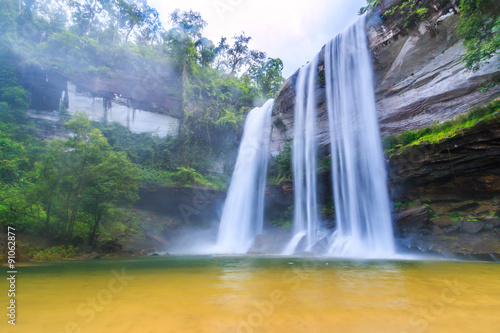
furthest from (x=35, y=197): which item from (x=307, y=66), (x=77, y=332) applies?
(x=307, y=66)

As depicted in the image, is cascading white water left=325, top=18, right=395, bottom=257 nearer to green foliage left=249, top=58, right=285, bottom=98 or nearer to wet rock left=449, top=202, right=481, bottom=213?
wet rock left=449, top=202, right=481, bottom=213

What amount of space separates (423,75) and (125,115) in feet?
70.8

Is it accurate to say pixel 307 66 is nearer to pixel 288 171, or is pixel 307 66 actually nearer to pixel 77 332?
pixel 288 171

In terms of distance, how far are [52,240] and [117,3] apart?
26075 millimetres

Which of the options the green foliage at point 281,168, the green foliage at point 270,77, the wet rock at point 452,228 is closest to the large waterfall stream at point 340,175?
the green foliage at point 281,168

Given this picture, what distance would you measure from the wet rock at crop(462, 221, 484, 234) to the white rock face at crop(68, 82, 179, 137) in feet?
69.2

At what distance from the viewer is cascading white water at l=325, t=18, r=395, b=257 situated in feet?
42.6

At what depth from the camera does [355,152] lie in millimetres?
15070

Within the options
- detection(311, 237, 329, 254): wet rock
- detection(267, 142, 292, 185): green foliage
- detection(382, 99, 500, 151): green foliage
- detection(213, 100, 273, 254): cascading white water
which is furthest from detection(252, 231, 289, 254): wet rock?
detection(382, 99, 500, 151): green foliage

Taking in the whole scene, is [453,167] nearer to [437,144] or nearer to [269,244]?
[437,144]

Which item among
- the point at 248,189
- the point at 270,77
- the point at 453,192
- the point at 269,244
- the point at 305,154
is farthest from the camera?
the point at 270,77

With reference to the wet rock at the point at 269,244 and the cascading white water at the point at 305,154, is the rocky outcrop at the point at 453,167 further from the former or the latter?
the wet rock at the point at 269,244

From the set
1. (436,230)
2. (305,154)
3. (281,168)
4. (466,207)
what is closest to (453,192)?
(466,207)

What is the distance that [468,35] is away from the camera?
356 inches
